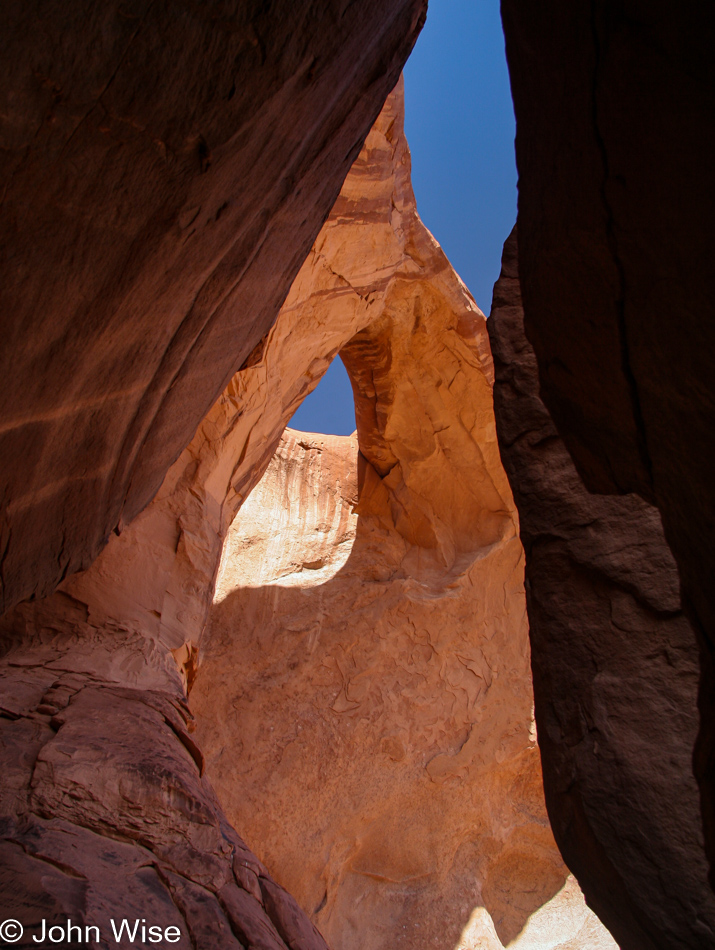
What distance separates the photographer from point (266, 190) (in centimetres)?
236

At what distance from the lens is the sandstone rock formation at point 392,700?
555 centimetres

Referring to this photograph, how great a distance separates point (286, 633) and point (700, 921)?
5.40 metres

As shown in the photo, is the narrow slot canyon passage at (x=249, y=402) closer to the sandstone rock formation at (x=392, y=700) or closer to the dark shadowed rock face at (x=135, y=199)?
the dark shadowed rock face at (x=135, y=199)

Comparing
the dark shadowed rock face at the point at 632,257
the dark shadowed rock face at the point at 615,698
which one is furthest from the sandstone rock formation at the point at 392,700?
the dark shadowed rock face at the point at 632,257

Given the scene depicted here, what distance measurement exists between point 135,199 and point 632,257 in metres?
1.32

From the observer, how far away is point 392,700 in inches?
248

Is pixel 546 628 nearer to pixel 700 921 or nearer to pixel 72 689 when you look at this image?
pixel 700 921

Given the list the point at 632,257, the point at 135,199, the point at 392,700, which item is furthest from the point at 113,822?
the point at 392,700

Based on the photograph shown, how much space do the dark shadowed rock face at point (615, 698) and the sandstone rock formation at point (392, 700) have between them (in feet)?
15.2

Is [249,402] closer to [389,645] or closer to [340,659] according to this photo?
[340,659]

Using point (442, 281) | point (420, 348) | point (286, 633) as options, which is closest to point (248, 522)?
point (286, 633)

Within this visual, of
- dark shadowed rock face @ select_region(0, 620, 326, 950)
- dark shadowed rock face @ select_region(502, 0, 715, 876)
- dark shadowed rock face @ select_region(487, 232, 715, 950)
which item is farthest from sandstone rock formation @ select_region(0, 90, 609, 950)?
dark shadowed rock face @ select_region(502, 0, 715, 876)

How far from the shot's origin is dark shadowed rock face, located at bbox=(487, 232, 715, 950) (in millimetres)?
1206

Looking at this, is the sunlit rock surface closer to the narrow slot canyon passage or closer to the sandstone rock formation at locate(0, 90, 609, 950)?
the sandstone rock formation at locate(0, 90, 609, 950)
